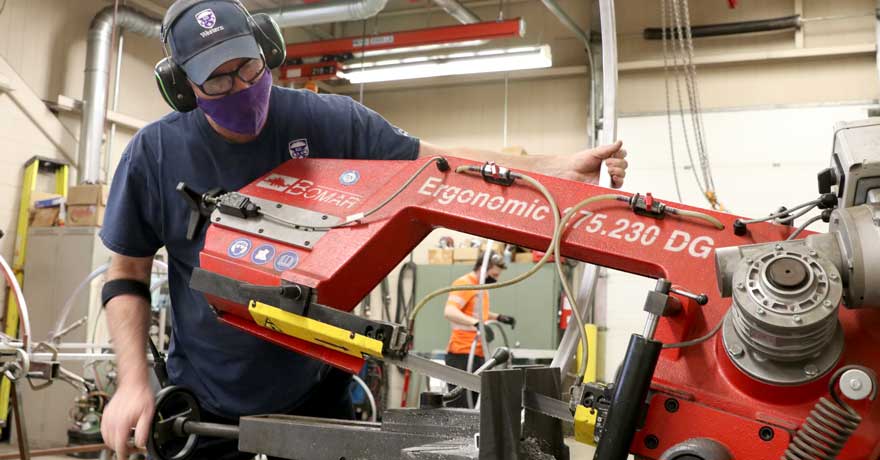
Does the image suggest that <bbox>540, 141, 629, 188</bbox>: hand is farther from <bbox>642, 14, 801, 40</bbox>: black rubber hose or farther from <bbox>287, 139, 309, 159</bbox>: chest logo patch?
<bbox>642, 14, 801, 40</bbox>: black rubber hose

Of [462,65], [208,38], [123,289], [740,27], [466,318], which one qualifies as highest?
[740,27]

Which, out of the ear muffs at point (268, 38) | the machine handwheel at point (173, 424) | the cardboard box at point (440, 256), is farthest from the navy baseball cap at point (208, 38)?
the cardboard box at point (440, 256)

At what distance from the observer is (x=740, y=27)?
320 inches

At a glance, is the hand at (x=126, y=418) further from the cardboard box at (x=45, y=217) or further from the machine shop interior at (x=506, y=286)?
the cardboard box at (x=45, y=217)

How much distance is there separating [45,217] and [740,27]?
706cm

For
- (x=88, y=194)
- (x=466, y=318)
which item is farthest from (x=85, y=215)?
(x=466, y=318)

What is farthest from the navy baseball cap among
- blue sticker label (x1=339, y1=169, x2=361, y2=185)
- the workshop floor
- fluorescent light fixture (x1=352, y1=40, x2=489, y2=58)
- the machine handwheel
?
fluorescent light fixture (x1=352, y1=40, x2=489, y2=58)

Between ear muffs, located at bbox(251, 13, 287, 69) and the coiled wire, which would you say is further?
ear muffs, located at bbox(251, 13, 287, 69)

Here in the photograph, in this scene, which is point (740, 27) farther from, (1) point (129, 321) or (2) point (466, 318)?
(1) point (129, 321)

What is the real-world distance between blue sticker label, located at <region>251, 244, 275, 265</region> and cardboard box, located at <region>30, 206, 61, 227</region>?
5986mm

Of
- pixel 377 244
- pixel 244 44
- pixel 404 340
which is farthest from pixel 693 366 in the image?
pixel 244 44

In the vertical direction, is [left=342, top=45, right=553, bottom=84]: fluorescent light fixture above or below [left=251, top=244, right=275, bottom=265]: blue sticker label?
above

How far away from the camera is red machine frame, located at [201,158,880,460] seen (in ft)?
3.36

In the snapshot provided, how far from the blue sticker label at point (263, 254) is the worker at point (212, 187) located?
30 cm
